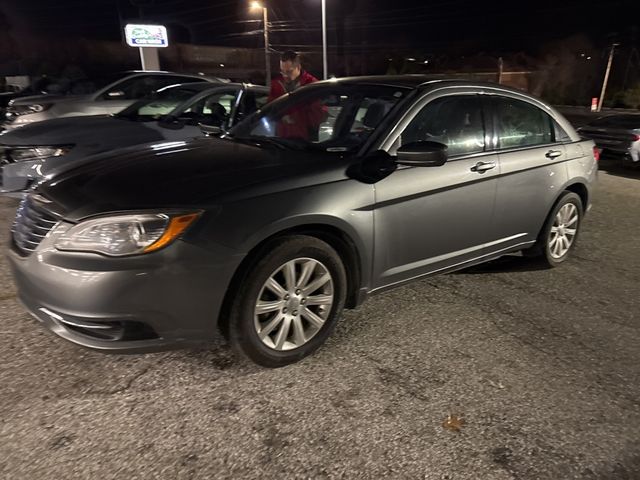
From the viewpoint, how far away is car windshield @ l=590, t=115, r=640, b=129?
10.3m

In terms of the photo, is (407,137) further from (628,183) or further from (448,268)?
(628,183)

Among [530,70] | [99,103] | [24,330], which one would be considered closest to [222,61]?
[530,70]

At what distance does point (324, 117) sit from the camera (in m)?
3.60

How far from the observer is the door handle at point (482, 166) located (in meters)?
3.42

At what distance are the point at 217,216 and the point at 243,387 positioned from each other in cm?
91

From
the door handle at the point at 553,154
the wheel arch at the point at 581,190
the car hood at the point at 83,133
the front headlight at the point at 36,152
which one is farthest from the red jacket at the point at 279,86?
the wheel arch at the point at 581,190

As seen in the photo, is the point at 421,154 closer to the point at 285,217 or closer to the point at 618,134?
the point at 285,217

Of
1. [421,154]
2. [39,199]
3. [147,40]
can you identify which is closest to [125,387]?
[39,199]

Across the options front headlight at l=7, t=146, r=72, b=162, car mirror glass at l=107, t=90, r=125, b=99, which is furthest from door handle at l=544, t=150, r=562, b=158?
car mirror glass at l=107, t=90, r=125, b=99

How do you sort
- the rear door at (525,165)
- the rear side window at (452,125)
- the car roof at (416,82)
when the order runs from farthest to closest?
the rear door at (525,165)
the car roof at (416,82)
the rear side window at (452,125)

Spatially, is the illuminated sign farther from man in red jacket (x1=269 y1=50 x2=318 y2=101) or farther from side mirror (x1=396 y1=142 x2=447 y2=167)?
side mirror (x1=396 y1=142 x2=447 y2=167)

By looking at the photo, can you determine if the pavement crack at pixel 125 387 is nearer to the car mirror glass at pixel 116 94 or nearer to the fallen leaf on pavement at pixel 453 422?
the fallen leaf on pavement at pixel 453 422

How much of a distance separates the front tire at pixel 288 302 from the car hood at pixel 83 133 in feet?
12.1

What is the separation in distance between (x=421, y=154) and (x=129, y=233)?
5.37ft
